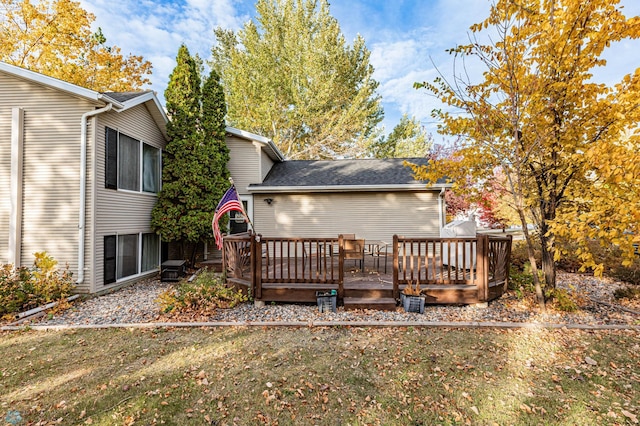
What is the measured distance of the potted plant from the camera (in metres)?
5.21

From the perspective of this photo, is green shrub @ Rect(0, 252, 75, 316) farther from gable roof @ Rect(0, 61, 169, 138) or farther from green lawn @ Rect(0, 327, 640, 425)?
gable roof @ Rect(0, 61, 169, 138)

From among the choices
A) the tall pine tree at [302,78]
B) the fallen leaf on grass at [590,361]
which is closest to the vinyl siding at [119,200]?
the fallen leaf on grass at [590,361]

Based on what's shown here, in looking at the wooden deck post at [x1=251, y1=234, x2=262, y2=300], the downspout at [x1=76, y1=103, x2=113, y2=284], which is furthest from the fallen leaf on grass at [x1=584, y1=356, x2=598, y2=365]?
the downspout at [x1=76, y1=103, x2=113, y2=284]

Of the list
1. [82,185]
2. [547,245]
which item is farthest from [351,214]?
[82,185]

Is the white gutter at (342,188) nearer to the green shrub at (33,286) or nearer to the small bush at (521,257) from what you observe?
the small bush at (521,257)

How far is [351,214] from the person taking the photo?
33.2ft

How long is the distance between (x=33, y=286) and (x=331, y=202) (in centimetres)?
791

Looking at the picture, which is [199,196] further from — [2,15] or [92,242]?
[2,15]

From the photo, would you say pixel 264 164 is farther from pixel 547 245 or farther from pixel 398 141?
pixel 398 141

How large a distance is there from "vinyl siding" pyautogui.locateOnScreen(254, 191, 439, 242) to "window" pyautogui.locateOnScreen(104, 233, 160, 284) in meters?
3.40

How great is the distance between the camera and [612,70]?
5930mm

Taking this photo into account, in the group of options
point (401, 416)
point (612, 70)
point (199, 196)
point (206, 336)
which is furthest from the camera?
point (199, 196)

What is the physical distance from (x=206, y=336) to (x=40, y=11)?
1783 centimetres

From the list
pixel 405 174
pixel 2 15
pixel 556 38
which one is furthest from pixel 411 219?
pixel 2 15
